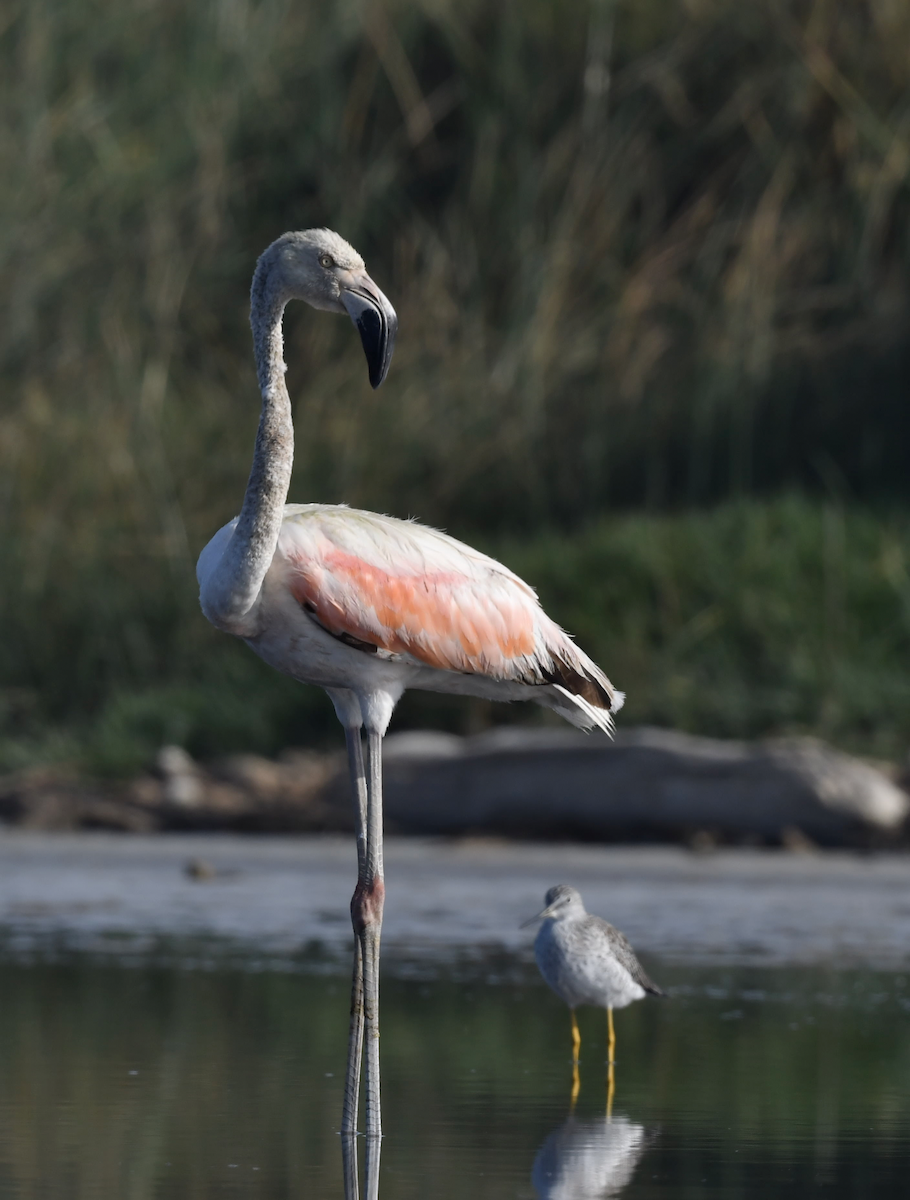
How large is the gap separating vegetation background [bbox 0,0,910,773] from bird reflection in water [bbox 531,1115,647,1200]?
20.1 feet

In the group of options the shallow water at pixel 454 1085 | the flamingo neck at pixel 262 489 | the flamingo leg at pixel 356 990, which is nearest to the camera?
the shallow water at pixel 454 1085

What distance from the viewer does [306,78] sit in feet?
54.1

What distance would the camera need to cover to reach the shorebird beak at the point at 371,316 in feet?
18.5

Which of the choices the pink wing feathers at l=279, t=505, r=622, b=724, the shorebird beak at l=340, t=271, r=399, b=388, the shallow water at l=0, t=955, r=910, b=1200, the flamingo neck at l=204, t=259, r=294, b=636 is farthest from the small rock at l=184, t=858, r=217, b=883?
the shorebird beak at l=340, t=271, r=399, b=388

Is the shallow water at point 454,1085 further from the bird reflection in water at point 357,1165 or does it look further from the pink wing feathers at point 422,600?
the pink wing feathers at point 422,600

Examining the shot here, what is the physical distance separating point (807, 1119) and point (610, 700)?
164cm

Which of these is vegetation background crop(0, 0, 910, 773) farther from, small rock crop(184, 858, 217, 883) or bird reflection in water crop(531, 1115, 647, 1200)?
bird reflection in water crop(531, 1115, 647, 1200)

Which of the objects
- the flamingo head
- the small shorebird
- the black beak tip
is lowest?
the small shorebird

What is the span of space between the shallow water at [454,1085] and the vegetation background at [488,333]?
4.49 meters

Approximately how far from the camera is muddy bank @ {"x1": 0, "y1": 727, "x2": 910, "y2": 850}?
9.93 metres

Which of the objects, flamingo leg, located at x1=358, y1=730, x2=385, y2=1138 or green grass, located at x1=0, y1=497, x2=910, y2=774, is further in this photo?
green grass, located at x1=0, y1=497, x2=910, y2=774

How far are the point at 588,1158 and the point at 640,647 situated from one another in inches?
274

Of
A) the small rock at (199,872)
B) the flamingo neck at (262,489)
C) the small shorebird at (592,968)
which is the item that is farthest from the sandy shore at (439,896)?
the flamingo neck at (262,489)

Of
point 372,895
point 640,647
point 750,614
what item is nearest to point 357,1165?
point 372,895
